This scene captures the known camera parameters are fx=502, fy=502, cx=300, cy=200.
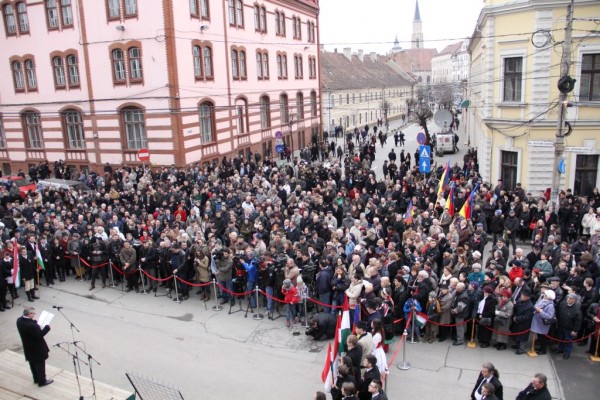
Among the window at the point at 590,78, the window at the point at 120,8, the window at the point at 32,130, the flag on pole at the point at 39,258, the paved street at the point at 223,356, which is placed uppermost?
the window at the point at 120,8

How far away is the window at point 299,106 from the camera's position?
154 ft

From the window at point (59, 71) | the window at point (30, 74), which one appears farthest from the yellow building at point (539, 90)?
the window at point (30, 74)

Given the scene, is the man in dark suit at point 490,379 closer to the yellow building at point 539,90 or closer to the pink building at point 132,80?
the yellow building at point 539,90

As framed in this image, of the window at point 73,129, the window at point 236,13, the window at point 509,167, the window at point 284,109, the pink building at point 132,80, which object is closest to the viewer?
the window at point 509,167

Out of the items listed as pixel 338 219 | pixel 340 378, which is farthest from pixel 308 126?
pixel 340 378

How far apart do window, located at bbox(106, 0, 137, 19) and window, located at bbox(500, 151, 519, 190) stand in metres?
21.3

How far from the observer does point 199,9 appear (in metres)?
30.2

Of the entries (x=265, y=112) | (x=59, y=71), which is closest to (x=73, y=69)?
(x=59, y=71)

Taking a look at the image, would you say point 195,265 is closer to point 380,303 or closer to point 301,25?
point 380,303

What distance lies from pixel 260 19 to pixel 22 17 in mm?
16352

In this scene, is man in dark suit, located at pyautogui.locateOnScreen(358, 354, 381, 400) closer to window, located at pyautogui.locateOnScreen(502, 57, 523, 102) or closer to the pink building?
window, located at pyautogui.locateOnScreen(502, 57, 523, 102)

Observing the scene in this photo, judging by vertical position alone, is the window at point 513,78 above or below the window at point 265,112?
above

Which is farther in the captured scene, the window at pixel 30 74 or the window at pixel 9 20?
the window at pixel 30 74

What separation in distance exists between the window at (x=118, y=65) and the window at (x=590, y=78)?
78.5ft
